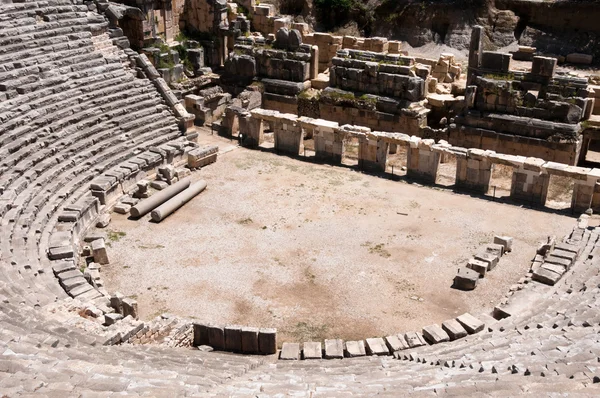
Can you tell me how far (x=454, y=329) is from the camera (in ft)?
42.8

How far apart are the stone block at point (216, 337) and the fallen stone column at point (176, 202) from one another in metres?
5.76

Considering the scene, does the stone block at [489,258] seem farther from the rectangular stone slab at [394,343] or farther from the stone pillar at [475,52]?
the stone pillar at [475,52]

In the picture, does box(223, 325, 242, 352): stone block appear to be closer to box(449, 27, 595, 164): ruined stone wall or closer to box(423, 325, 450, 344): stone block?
box(423, 325, 450, 344): stone block

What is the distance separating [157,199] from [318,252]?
5082 millimetres

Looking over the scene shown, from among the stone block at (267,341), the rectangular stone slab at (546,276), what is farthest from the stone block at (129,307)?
the rectangular stone slab at (546,276)

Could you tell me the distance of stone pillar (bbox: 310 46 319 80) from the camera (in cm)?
2557

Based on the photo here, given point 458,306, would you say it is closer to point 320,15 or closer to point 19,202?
point 19,202

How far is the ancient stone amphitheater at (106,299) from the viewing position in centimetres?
905

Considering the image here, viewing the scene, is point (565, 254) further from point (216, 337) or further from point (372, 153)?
point (216, 337)

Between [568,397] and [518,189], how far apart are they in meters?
12.8

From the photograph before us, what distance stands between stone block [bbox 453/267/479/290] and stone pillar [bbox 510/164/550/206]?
514 cm

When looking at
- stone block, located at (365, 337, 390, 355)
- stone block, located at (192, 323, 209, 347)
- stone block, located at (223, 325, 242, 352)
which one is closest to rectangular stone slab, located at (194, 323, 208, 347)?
stone block, located at (192, 323, 209, 347)

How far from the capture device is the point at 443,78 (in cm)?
2706

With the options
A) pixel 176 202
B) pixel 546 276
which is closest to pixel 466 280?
pixel 546 276
